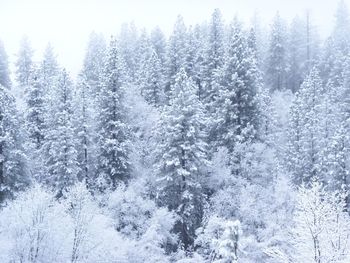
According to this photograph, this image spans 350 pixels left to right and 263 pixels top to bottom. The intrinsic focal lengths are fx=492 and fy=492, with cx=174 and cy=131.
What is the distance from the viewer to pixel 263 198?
39.4 metres

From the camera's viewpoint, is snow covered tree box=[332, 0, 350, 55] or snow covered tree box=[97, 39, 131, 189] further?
snow covered tree box=[332, 0, 350, 55]

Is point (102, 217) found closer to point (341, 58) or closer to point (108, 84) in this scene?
point (108, 84)

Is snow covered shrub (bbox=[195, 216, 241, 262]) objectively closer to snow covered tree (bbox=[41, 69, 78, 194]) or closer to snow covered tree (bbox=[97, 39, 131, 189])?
snow covered tree (bbox=[97, 39, 131, 189])

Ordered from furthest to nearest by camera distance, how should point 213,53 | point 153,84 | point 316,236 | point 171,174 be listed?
point 153,84, point 213,53, point 171,174, point 316,236

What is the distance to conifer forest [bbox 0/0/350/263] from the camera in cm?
3205

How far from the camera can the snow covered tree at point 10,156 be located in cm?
3875

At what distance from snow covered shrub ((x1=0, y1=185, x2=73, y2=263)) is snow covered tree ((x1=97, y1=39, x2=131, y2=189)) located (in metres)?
9.02

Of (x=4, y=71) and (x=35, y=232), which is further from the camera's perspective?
(x=4, y=71)

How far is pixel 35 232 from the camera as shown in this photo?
31578mm

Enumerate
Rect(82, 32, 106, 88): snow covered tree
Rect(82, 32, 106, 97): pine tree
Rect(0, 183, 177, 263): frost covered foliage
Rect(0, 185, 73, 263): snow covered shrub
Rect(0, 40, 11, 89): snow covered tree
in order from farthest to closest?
Rect(0, 40, 11, 89): snow covered tree < Rect(82, 32, 106, 88): snow covered tree < Rect(82, 32, 106, 97): pine tree < Rect(0, 183, 177, 263): frost covered foliage < Rect(0, 185, 73, 263): snow covered shrub

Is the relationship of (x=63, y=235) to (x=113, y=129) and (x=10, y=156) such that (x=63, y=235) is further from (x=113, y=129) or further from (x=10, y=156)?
(x=113, y=129)

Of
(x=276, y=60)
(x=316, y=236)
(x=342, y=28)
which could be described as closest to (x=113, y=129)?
(x=316, y=236)

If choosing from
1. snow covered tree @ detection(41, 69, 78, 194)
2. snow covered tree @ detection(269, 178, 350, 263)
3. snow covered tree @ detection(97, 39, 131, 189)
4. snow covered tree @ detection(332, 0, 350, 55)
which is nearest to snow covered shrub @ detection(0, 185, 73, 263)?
snow covered tree @ detection(41, 69, 78, 194)

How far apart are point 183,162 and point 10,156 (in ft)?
45.7
